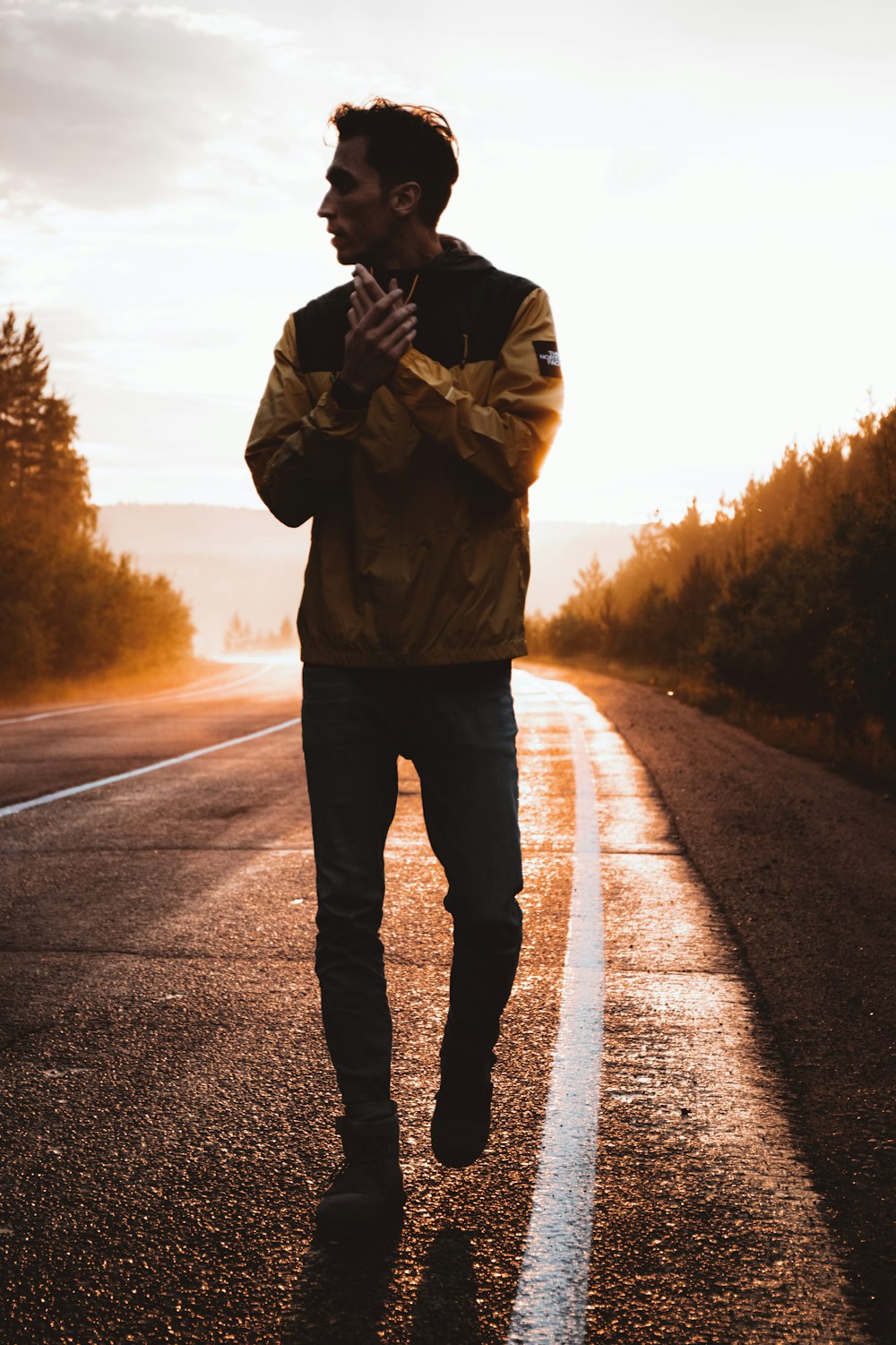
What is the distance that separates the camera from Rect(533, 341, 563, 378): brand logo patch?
2564 mm

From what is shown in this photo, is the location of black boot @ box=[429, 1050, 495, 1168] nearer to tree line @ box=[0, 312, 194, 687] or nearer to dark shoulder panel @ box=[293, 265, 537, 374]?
dark shoulder panel @ box=[293, 265, 537, 374]

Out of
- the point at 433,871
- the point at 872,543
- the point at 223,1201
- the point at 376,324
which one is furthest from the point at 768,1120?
the point at 872,543

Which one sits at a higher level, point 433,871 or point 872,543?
point 872,543

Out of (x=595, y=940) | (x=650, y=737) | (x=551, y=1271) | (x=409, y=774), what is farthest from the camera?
(x=650, y=737)

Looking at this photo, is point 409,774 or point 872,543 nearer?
point 409,774

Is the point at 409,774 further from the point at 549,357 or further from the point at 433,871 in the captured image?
the point at 549,357

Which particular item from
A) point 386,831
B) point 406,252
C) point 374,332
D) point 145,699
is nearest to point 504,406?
point 374,332

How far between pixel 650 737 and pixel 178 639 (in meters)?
27.0

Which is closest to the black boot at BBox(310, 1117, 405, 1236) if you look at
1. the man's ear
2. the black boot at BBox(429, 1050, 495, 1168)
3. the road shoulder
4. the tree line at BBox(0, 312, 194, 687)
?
the black boot at BBox(429, 1050, 495, 1168)

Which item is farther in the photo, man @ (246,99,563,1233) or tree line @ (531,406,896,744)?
tree line @ (531,406,896,744)

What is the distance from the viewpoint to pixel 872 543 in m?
11.8

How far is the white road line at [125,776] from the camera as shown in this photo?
834 centimetres

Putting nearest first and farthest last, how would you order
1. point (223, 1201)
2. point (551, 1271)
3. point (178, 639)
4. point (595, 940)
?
1. point (551, 1271)
2. point (223, 1201)
3. point (595, 940)
4. point (178, 639)

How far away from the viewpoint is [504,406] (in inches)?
A: 99.6
